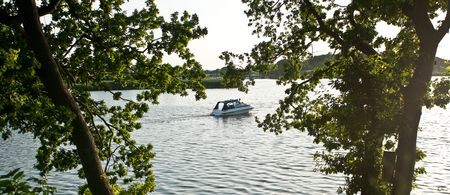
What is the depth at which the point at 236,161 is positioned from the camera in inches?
1639

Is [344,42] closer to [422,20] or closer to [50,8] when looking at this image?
[422,20]

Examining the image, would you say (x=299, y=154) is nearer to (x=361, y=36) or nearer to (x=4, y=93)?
(x=361, y=36)

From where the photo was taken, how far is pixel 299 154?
44625 millimetres

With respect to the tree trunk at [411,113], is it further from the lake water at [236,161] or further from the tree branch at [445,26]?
the lake water at [236,161]

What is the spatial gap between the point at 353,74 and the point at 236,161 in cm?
2667

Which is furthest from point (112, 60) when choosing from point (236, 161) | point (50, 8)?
point (236, 161)

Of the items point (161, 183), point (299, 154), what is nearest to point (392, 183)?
point (161, 183)

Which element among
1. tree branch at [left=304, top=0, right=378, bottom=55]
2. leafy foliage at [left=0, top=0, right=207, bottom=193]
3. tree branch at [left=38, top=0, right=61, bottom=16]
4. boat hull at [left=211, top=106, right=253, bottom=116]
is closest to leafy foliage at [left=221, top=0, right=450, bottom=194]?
tree branch at [left=304, top=0, right=378, bottom=55]

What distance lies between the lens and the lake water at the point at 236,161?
1256 inches

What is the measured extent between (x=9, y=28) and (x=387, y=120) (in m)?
12.2

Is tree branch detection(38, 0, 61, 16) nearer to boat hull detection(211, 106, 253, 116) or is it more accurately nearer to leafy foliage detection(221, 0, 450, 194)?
leafy foliage detection(221, 0, 450, 194)

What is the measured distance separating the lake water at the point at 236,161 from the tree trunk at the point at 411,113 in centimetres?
469

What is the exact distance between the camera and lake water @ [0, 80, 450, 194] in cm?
3189

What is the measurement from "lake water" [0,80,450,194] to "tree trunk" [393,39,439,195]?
15.4 ft
